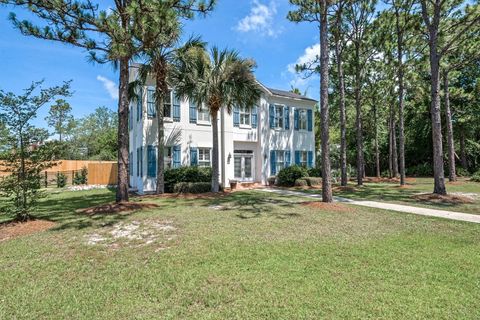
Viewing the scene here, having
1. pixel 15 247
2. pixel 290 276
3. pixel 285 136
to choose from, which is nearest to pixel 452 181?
pixel 285 136

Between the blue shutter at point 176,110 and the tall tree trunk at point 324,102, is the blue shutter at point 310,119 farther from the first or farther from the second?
the tall tree trunk at point 324,102

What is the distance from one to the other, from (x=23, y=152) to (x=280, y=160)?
1574cm

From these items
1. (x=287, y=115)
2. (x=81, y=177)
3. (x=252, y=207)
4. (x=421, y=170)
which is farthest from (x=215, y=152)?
(x=421, y=170)

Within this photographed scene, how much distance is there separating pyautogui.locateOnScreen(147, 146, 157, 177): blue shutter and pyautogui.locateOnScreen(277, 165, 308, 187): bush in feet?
26.6

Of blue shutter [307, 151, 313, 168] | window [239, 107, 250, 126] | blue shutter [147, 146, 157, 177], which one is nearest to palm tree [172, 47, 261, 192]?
blue shutter [147, 146, 157, 177]

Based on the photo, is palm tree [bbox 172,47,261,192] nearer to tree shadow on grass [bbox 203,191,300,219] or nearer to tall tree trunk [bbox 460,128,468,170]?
tree shadow on grass [bbox 203,191,300,219]

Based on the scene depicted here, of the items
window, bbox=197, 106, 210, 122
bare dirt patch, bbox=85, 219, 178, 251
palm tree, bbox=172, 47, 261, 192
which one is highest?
palm tree, bbox=172, 47, 261, 192

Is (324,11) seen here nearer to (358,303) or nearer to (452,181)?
(358,303)

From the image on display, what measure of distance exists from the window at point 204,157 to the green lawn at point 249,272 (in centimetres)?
988

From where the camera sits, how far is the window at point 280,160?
2036cm

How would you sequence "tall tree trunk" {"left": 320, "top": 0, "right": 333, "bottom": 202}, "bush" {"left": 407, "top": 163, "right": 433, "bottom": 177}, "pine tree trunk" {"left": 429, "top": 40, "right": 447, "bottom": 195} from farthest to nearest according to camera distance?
1. "bush" {"left": 407, "top": 163, "right": 433, "bottom": 177}
2. "pine tree trunk" {"left": 429, "top": 40, "right": 447, "bottom": 195}
3. "tall tree trunk" {"left": 320, "top": 0, "right": 333, "bottom": 202}

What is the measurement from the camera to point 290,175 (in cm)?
1848

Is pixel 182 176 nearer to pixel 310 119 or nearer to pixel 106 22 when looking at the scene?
pixel 106 22

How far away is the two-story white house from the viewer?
51.5 feet
